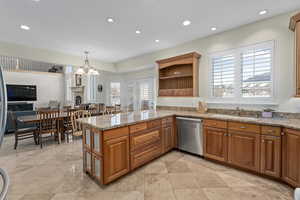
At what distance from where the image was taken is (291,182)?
204cm

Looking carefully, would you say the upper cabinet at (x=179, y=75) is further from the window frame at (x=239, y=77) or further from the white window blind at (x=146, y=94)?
the white window blind at (x=146, y=94)

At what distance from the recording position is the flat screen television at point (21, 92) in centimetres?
597

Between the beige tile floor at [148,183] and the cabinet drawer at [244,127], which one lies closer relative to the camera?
the beige tile floor at [148,183]

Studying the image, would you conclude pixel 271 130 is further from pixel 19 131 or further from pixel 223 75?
pixel 19 131

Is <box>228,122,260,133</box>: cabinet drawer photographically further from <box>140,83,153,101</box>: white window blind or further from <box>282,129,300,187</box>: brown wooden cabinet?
<box>140,83,153,101</box>: white window blind

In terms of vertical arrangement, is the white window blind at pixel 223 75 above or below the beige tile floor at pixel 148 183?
above

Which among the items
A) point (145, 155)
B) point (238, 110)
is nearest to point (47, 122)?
point (145, 155)

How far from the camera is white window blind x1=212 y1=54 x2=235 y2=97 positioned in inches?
130

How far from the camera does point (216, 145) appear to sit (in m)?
2.82

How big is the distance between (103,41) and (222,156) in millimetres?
4084

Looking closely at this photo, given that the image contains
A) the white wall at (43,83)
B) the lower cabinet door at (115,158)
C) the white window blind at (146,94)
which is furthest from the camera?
the white wall at (43,83)

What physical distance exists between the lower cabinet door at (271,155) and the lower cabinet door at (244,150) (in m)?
0.07

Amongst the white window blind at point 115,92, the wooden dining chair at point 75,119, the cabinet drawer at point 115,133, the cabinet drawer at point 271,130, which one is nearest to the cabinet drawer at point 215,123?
the cabinet drawer at point 271,130

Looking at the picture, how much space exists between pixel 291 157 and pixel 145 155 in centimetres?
223
